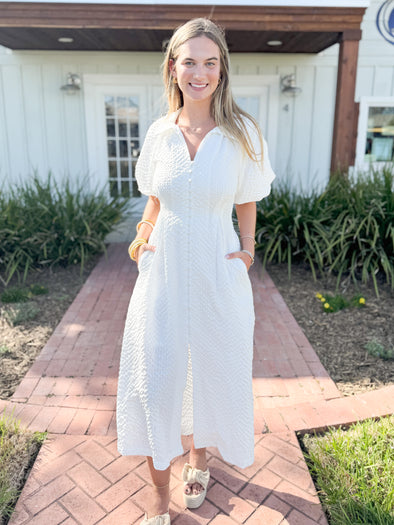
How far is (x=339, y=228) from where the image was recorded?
15.4 ft

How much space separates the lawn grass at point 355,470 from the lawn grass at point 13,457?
1.36 m

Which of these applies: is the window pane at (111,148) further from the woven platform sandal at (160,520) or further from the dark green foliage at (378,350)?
the woven platform sandal at (160,520)

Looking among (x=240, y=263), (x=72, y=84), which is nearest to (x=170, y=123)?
(x=240, y=263)

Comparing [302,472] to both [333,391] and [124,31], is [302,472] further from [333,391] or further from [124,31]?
[124,31]

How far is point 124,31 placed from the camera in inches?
215

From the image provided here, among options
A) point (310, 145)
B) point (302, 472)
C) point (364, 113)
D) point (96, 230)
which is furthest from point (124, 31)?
point (302, 472)

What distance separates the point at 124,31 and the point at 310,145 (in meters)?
3.20

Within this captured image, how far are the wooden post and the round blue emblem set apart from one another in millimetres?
1648

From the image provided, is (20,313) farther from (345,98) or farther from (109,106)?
(345,98)

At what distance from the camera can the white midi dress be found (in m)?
1.70

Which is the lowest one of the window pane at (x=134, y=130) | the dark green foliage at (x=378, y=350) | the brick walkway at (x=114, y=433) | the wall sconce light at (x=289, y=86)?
the brick walkway at (x=114, y=433)

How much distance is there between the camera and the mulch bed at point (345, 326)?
307 cm

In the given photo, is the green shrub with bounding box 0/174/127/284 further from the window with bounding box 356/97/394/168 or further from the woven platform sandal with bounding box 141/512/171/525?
the window with bounding box 356/97/394/168

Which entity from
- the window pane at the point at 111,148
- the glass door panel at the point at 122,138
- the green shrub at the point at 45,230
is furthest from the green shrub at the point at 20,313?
the window pane at the point at 111,148
